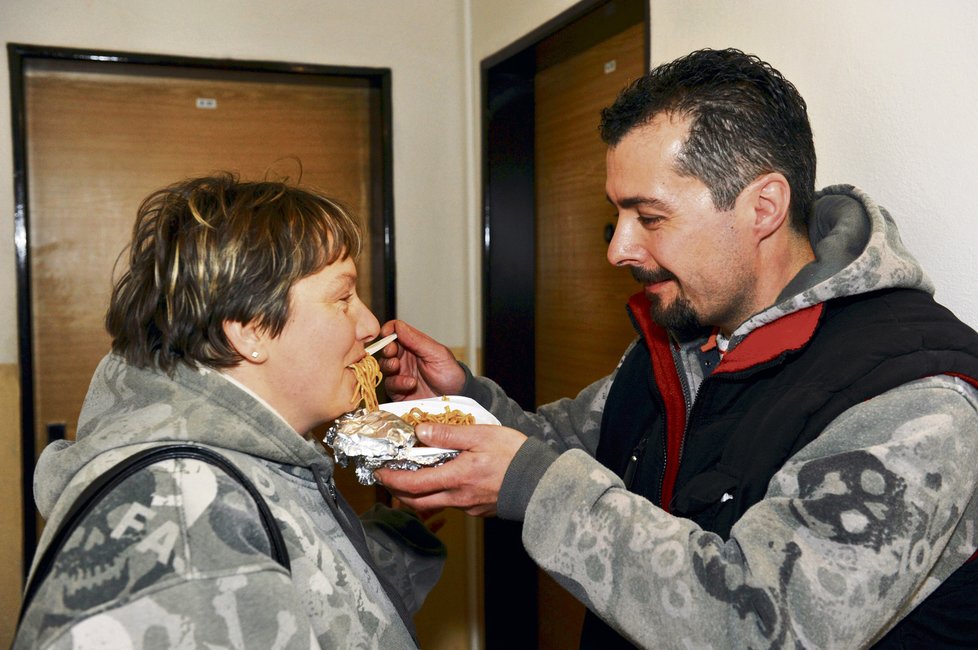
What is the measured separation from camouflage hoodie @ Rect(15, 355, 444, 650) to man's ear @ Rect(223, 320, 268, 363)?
0.25 feet

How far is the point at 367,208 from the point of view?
3365 mm

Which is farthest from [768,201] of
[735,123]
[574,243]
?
[574,243]

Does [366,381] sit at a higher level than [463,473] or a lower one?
higher

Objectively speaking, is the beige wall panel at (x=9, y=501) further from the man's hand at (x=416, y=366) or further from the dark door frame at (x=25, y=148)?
the man's hand at (x=416, y=366)

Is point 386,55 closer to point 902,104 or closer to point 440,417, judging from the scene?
point 440,417

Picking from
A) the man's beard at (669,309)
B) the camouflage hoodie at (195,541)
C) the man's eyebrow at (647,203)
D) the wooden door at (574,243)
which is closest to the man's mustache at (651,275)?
the man's beard at (669,309)

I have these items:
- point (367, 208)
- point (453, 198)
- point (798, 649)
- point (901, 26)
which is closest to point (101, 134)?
point (367, 208)

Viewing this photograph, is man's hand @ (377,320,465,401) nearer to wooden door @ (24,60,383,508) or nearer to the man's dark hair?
the man's dark hair

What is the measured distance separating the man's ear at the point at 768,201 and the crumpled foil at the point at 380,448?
0.64 meters

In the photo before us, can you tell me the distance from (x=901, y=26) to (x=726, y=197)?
16.9 inches

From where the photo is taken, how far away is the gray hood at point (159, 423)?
1.09m

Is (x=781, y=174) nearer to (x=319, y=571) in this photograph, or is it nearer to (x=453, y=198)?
(x=319, y=571)

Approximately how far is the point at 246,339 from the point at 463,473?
395 mm

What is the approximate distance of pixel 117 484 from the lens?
990 mm
